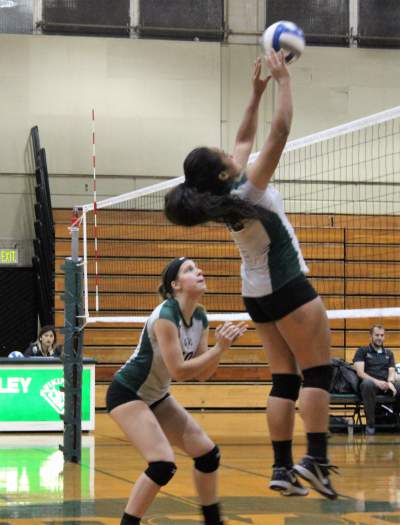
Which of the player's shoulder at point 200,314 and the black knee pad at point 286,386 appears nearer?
the black knee pad at point 286,386

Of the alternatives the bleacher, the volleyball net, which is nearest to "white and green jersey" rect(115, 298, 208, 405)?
the volleyball net

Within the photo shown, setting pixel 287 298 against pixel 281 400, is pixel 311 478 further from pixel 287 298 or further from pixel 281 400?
pixel 287 298

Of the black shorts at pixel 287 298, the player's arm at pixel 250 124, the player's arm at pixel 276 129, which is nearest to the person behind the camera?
the player's arm at pixel 276 129

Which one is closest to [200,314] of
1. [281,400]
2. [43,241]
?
[281,400]

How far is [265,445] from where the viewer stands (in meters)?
11.7

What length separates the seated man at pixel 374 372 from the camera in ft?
44.0

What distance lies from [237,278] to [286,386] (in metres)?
12.1

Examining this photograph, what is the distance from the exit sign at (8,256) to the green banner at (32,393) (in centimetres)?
421

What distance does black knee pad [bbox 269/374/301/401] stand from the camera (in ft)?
14.4

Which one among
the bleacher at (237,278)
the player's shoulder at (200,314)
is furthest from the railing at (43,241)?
the player's shoulder at (200,314)

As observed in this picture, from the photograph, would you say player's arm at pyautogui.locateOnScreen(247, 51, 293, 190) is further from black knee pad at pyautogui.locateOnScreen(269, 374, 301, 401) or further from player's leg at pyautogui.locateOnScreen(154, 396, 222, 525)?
player's leg at pyautogui.locateOnScreen(154, 396, 222, 525)

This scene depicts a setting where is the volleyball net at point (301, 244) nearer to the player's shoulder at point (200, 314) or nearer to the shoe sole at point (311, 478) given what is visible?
the player's shoulder at point (200, 314)

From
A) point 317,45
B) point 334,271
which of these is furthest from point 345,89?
point 334,271

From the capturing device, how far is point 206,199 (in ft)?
13.4
